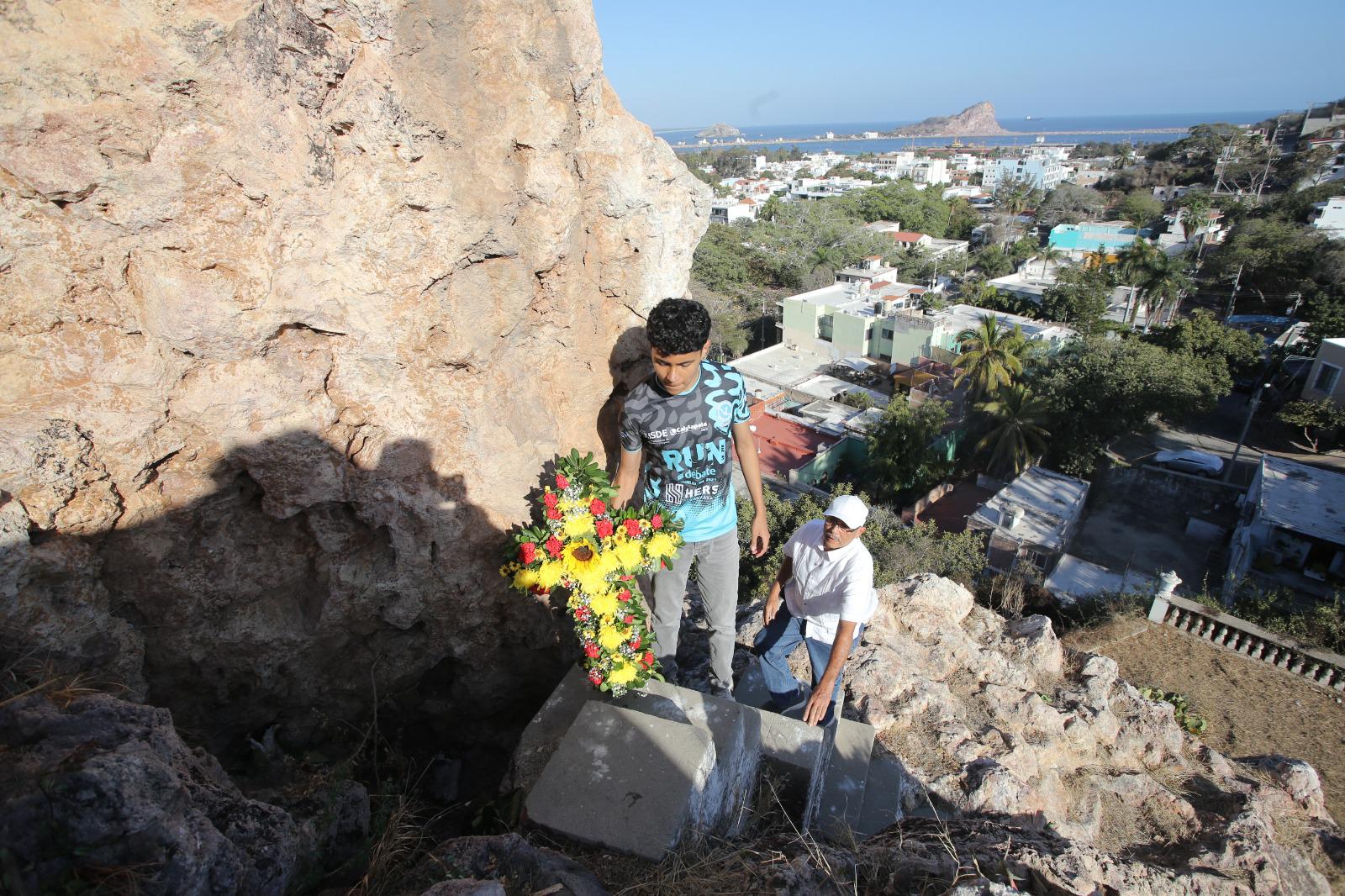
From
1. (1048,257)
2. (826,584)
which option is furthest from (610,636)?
(1048,257)

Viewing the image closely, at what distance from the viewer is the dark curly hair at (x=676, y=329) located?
11.3 ft

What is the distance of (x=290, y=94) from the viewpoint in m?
2.81

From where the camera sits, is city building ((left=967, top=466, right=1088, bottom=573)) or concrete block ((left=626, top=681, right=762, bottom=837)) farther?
city building ((left=967, top=466, right=1088, bottom=573))

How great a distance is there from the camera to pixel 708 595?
4277mm

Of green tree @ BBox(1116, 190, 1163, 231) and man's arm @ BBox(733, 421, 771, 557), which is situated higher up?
man's arm @ BBox(733, 421, 771, 557)

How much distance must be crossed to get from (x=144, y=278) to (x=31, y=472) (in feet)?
2.89

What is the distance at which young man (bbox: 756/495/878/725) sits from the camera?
12.7 feet

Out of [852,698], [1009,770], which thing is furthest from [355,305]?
[1009,770]

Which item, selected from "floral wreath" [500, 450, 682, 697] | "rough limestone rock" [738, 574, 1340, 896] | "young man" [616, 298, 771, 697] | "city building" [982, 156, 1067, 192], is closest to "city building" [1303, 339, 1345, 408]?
"rough limestone rock" [738, 574, 1340, 896]

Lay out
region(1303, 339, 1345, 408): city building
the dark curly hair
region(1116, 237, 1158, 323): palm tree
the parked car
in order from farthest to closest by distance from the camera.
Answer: region(1116, 237, 1158, 323): palm tree → region(1303, 339, 1345, 408): city building → the parked car → the dark curly hair

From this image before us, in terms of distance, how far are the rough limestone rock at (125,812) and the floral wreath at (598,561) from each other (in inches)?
59.9

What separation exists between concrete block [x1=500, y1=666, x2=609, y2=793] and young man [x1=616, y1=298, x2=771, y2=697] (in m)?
0.63

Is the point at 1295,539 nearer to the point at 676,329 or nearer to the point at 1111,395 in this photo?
the point at 1111,395

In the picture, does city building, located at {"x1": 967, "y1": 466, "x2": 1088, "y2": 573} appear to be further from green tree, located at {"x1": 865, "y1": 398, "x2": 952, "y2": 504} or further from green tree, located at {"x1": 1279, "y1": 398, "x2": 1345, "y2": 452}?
green tree, located at {"x1": 1279, "y1": 398, "x2": 1345, "y2": 452}
